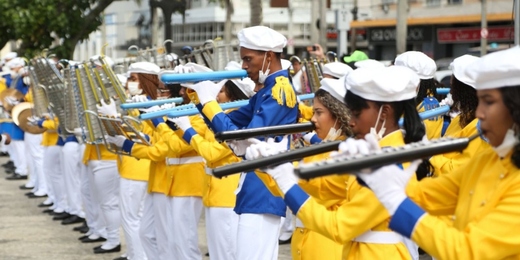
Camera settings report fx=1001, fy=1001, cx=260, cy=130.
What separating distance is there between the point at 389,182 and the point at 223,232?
Result: 3.83m

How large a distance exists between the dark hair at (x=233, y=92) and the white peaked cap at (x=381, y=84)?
10.1 feet

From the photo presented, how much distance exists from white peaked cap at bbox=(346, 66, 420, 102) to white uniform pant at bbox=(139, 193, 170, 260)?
409cm

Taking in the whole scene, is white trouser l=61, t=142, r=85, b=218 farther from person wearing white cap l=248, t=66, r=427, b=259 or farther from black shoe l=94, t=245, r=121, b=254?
person wearing white cap l=248, t=66, r=427, b=259

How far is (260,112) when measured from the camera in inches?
230

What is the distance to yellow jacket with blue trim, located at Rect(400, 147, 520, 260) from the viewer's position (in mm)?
3199

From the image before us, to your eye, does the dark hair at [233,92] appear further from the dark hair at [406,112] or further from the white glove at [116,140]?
the dark hair at [406,112]

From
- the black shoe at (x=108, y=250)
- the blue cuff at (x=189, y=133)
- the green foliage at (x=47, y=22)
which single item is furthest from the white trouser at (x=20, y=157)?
the blue cuff at (x=189, y=133)

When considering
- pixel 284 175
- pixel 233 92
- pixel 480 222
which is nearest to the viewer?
pixel 480 222

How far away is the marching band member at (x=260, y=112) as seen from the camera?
19.2ft

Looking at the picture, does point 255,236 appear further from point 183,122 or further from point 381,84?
point 381,84

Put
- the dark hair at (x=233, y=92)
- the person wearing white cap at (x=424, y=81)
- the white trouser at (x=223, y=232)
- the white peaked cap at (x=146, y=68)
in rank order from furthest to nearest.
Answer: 1. the white peaked cap at (x=146, y=68)
2. the person wearing white cap at (x=424, y=81)
3. the dark hair at (x=233, y=92)
4. the white trouser at (x=223, y=232)

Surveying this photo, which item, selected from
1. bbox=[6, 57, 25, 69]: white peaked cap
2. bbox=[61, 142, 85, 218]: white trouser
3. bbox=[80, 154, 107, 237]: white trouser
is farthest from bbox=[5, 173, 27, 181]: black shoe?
bbox=[80, 154, 107, 237]: white trouser

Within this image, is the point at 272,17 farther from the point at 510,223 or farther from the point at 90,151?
the point at 510,223

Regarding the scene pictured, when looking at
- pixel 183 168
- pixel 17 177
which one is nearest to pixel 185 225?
pixel 183 168
